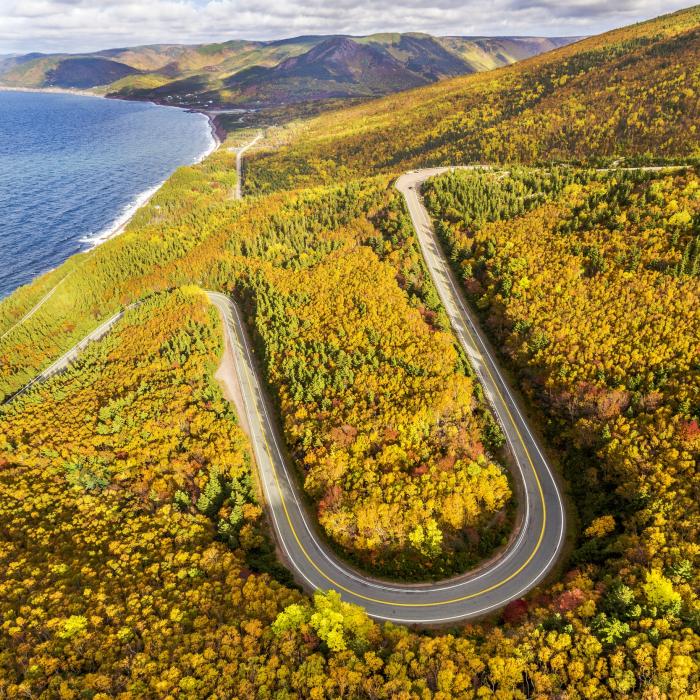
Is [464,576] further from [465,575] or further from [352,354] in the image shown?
[352,354]

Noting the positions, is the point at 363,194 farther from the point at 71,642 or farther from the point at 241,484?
the point at 71,642

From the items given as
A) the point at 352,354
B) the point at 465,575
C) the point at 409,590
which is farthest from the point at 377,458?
the point at 352,354

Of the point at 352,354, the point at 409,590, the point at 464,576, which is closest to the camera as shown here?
the point at 409,590

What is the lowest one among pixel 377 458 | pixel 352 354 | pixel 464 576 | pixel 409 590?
pixel 464 576

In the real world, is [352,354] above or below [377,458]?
above

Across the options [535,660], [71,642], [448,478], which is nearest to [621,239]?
[448,478]

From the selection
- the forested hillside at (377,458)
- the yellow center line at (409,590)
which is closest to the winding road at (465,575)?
the yellow center line at (409,590)

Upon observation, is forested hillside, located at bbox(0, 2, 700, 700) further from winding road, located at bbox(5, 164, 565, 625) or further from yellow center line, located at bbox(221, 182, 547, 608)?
yellow center line, located at bbox(221, 182, 547, 608)
